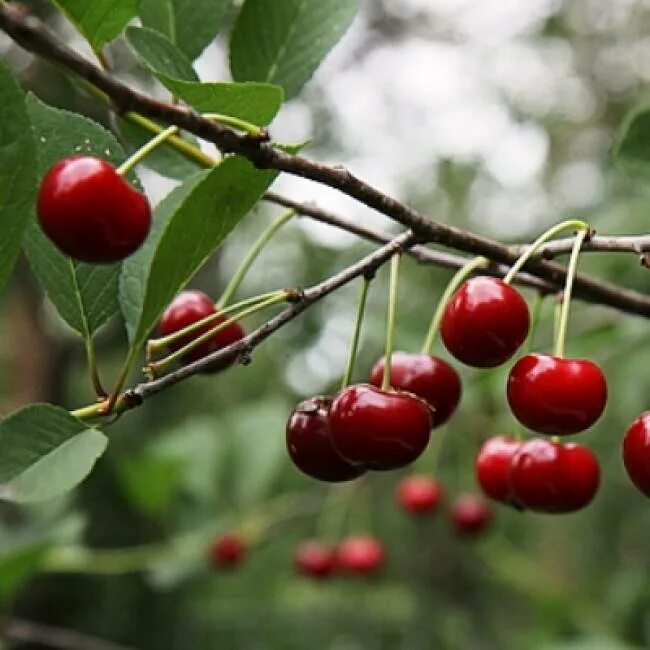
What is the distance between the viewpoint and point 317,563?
3.32 meters

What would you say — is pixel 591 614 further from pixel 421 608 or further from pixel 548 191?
pixel 548 191

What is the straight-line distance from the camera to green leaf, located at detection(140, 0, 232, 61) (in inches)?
58.6

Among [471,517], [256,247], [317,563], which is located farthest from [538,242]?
[317,563]

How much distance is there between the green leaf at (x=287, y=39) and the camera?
1513mm

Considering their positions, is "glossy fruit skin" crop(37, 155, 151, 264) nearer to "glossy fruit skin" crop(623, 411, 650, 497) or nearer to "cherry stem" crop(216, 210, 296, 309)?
"cherry stem" crop(216, 210, 296, 309)

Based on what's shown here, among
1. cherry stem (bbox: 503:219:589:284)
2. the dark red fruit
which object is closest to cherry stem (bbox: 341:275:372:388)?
cherry stem (bbox: 503:219:589:284)

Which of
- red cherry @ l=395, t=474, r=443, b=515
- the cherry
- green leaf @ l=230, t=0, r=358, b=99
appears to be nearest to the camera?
the cherry

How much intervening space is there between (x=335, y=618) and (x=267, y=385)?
1.30m

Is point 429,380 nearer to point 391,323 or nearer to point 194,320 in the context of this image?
point 391,323

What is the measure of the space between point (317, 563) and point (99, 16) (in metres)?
2.43

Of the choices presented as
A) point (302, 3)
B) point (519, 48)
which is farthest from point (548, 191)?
point (302, 3)

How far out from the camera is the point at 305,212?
1439 millimetres

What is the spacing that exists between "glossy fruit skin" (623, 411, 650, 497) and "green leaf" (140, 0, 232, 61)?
78cm

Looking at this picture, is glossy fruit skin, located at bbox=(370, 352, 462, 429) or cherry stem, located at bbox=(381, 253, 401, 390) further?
glossy fruit skin, located at bbox=(370, 352, 462, 429)
